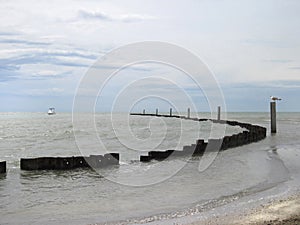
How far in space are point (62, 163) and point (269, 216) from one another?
1135 centimetres

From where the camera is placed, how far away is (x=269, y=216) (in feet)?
28.3

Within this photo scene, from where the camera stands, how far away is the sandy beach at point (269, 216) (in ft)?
26.8

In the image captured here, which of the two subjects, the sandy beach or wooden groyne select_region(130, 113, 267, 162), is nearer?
the sandy beach

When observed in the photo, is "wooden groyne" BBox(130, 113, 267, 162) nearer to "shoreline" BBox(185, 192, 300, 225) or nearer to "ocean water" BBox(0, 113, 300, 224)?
"ocean water" BBox(0, 113, 300, 224)

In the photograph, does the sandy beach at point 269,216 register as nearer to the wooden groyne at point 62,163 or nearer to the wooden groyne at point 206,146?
the wooden groyne at point 62,163

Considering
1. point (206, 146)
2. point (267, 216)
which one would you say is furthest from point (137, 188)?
point (206, 146)

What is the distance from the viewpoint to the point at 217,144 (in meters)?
25.0

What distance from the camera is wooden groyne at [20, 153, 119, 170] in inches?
698

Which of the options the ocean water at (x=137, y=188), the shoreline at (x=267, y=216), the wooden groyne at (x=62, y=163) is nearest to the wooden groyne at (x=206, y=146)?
the ocean water at (x=137, y=188)

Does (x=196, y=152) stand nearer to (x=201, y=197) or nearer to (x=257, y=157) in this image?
(x=257, y=157)

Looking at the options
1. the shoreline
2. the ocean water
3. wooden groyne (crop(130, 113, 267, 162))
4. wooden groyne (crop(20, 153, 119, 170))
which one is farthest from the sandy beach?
wooden groyne (crop(130, 113, 267, 162))

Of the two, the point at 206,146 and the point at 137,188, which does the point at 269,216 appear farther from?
the point at 206,146

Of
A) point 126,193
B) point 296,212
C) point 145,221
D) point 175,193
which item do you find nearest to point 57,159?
point 126,193

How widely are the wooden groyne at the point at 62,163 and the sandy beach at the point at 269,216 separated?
32.8 feet
